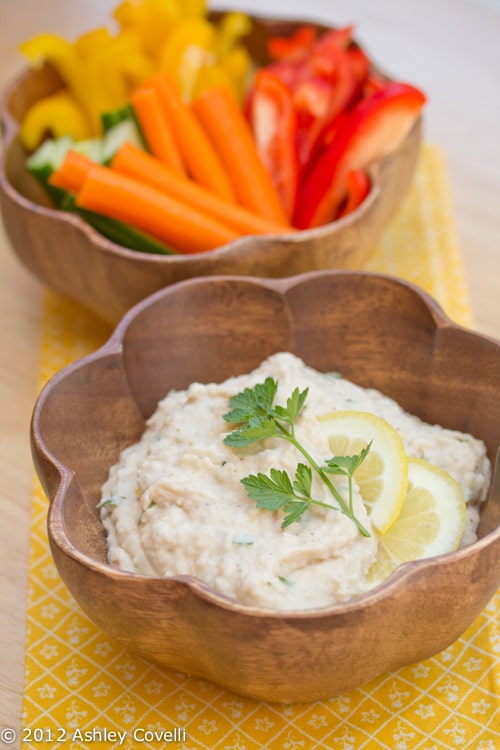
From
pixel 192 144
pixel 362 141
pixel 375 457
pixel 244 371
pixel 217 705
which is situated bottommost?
pixel 217 705

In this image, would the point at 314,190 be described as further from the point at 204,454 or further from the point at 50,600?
the point at 50,600

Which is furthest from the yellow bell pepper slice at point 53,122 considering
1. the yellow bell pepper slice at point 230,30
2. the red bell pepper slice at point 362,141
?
the red bell pepper slice at point 362,141

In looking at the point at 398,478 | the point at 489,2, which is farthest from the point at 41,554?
the point at 489,2

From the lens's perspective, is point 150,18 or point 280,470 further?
point 150,18

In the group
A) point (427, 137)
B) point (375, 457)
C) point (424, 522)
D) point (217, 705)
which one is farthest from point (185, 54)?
point (217, 705)

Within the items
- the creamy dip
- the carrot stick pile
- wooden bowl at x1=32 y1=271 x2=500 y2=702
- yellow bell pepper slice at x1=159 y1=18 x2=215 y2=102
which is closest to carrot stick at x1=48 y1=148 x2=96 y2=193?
the carrot stick pile

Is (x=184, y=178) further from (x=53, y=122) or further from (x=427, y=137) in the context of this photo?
(x=427, y=137)
